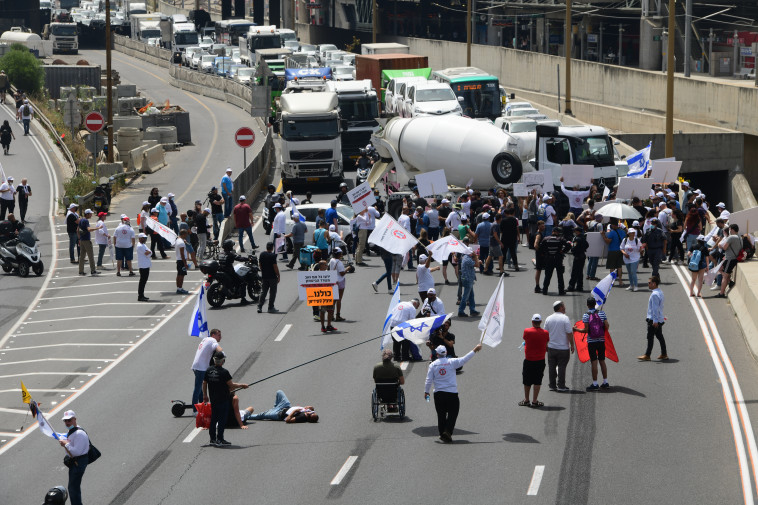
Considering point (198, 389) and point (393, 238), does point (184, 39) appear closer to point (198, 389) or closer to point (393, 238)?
point (393, 238)

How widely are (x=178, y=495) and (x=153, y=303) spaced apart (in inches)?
545

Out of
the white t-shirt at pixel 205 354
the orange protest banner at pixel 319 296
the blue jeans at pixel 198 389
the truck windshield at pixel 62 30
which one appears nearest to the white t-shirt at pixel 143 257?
the orange protest banner at pixel 319 296

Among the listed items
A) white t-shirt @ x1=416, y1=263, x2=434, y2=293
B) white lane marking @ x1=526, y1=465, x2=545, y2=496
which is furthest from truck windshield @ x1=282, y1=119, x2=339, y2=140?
white lane marking @ x1=526, y1=465, x2=545, y2=496

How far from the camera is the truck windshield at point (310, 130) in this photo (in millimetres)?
44531

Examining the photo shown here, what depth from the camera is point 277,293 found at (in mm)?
30016

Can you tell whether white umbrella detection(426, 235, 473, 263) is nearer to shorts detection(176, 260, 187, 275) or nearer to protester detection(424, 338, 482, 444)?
shorts detection(176, 260, 187, 275)

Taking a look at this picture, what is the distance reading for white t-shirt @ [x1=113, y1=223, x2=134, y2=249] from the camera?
31.6 m

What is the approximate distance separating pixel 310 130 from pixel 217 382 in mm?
27456

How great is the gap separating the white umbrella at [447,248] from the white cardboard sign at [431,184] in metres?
8.52

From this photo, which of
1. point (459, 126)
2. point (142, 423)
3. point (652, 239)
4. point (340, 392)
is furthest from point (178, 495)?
point (459, 126)

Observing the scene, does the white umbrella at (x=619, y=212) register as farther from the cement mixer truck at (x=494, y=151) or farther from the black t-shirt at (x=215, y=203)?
the black t-shirt at (x=215, y=203)

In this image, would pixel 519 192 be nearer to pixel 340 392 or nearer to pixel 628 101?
pixel 340 392

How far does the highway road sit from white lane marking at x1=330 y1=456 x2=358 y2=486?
4cm

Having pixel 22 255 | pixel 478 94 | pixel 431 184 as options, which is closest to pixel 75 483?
pixel 22 255
